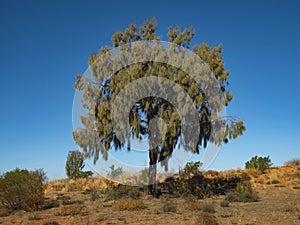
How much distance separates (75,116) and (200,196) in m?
8.87

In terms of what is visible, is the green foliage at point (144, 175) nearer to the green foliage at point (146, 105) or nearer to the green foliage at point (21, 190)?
the green foliage at point (146, 105)

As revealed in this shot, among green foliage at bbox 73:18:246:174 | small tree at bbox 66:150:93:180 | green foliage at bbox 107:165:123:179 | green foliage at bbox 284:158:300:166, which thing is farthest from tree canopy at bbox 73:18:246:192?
green foliage at bbox 284:158:300:166

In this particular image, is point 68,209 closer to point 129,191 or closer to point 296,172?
point 129,191

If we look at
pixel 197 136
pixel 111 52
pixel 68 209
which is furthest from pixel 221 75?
pixel 68 209

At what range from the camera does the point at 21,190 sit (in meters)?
16.9

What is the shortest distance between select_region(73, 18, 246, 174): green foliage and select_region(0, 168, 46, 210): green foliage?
11.9 feet

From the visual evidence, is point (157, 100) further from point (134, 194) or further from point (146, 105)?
point (134, 194)

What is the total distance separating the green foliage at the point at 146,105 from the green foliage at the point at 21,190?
3.61 meters

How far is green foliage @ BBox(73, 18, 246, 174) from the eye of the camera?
751 inches

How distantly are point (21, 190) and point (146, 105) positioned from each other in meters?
7.85

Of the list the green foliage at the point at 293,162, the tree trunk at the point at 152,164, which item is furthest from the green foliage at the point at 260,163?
the tree trunk at the point at 152,164

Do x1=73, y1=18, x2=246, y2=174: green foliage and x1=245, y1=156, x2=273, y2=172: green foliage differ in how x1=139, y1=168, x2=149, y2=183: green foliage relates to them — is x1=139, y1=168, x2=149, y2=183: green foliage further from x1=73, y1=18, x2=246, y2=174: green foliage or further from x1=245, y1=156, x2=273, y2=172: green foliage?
x1=245, y1=156, x2=273, y2=172: green foliage

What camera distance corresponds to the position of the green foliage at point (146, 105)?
19.1m

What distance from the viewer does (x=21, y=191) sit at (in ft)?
55.3
